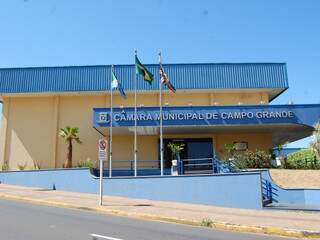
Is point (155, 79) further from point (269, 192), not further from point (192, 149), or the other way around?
point (269, 192)

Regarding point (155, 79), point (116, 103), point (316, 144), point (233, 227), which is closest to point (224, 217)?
point (233, 227)

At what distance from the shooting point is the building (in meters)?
31.9

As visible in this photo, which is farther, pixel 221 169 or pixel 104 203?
pixel 221 169

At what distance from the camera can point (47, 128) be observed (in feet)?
110

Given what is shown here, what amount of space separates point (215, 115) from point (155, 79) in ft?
24.6

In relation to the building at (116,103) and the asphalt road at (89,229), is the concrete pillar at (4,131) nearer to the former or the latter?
the building at (116,103)

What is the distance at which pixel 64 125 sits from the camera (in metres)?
33.5

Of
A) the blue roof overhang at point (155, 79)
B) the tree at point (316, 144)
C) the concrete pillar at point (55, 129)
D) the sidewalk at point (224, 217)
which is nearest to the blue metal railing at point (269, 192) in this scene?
the sidewalk at point (224, 217)

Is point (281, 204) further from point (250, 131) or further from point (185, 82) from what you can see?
point (185, 82)

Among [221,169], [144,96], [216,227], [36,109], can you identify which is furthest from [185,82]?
[216,227]

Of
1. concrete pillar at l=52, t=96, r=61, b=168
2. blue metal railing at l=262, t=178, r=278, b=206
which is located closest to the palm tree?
concrete pillar at l=52, t=96, r=61, b=168

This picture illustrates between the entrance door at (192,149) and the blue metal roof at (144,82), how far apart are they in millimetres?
4263

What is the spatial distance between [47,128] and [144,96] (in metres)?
8.61

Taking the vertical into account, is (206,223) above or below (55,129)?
below
